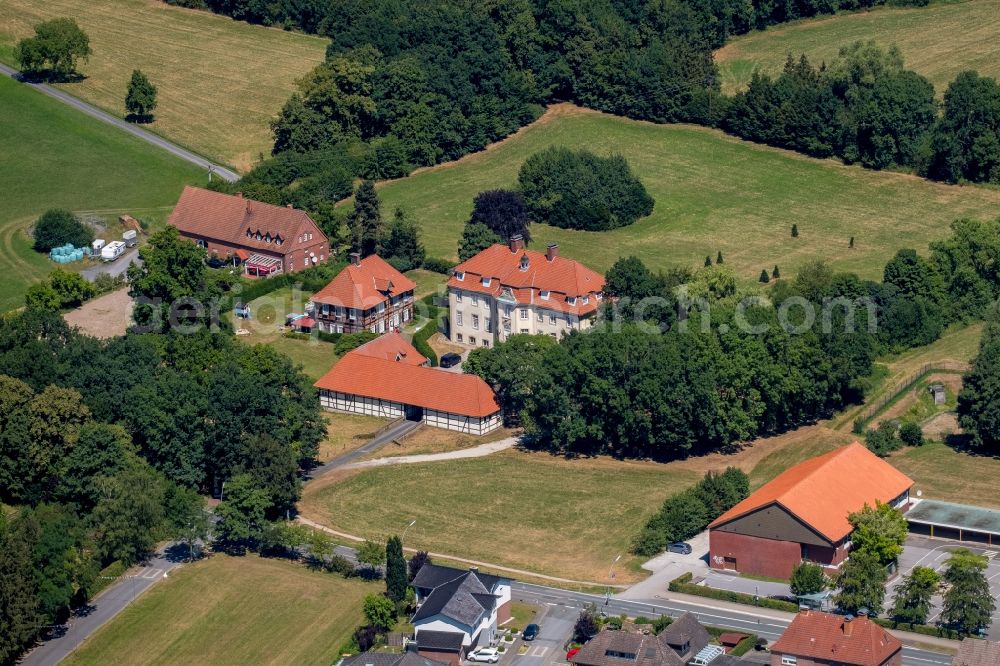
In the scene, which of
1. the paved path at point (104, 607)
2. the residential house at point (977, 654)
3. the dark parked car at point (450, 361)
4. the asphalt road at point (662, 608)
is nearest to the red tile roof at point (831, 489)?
the asphalt road at point (662, 608)

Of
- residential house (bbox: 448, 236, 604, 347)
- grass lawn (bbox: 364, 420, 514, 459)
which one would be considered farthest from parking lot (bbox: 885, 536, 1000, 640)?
residential house (bbox: 448, 236, 604, 347)

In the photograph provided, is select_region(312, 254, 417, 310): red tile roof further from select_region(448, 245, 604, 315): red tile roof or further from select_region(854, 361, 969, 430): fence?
select_region(854, 361, 969, 430): fence

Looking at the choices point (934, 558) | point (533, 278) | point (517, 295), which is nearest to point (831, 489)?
point (934, 558)

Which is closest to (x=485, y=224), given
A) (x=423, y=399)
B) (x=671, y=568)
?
(x=423, y=399)

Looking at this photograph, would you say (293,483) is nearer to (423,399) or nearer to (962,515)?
(423,399)

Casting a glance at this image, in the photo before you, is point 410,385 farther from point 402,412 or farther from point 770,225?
point 770,225

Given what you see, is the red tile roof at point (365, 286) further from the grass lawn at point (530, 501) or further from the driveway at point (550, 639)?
the driveway at point (550, 639)
